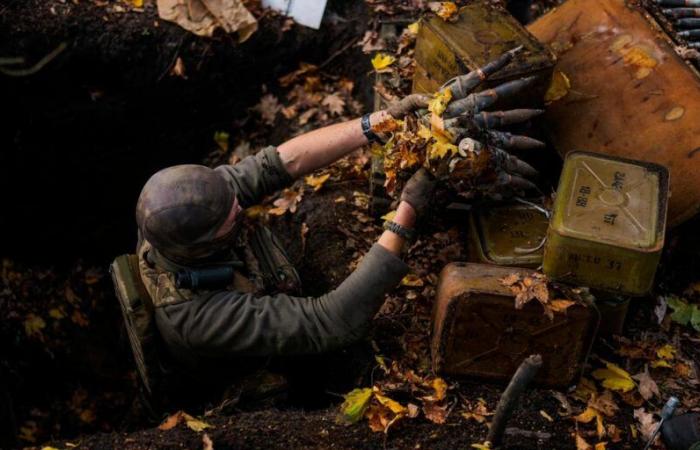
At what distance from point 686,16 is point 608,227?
249 centimetres

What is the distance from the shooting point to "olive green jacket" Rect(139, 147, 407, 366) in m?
3.91

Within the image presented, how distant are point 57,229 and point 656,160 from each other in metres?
5.59

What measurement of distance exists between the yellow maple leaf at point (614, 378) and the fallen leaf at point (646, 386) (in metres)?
0.06

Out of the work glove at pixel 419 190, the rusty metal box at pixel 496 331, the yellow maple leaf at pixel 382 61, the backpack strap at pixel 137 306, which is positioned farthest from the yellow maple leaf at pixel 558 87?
the backpack strap at pixel 137 306

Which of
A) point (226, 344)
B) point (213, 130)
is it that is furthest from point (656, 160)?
point (213, 130)

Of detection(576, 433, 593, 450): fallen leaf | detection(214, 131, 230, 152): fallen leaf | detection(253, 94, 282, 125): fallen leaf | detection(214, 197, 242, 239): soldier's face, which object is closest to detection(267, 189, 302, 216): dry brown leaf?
detection(253, 94, 282, 125): fallen leaf

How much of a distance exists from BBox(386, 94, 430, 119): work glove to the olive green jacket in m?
0.91

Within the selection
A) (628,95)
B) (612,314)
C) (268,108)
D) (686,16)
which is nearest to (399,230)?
(612,314)

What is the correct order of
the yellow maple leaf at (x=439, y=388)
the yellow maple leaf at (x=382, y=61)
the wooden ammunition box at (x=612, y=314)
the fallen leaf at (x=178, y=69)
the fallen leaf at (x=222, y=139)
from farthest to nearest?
the fallen leaf at (x=222, y=139), the fallen leaf at (x=178, y=69), the yellow maple leaf at (x=382, y=61), the wooden ammunition box at (x=612, y=314), the yellow maple leaf at (x=439, y=388)

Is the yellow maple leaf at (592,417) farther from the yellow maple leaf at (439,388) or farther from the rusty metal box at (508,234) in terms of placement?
the rusty metal box at (508,234)

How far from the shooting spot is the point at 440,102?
3.96 metres

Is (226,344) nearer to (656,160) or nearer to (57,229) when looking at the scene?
(656,160)

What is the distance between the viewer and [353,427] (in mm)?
3998

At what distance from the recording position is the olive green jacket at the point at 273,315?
391 cm
